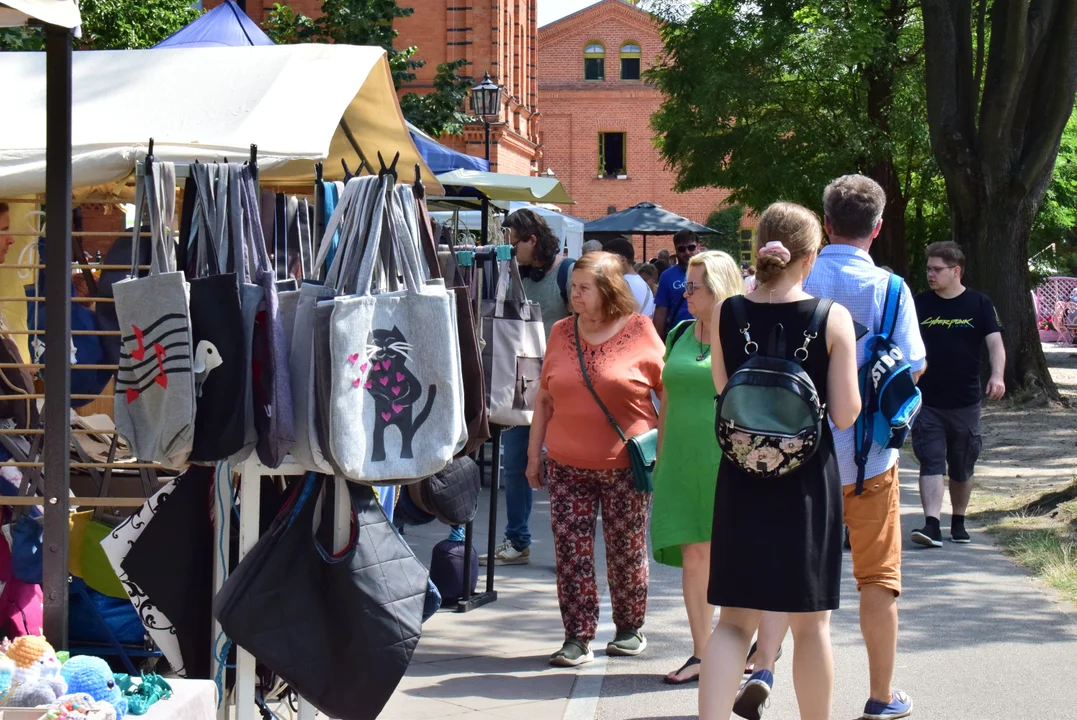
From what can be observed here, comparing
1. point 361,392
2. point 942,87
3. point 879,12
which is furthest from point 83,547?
point 879,12

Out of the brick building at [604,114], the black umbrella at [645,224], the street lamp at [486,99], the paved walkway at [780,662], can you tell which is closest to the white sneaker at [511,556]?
the paved walkway at [780,662]

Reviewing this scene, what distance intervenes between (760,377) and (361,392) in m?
1.26

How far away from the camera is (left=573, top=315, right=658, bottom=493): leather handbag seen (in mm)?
5590

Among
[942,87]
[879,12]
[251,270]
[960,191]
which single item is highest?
[879,12]

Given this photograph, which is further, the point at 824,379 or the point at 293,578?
the point at 824,379

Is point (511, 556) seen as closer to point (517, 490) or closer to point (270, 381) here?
point (517, 490)

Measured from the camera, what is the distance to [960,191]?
16.9 metres

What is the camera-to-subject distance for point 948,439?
8.48 metres

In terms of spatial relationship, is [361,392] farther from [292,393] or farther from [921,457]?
[921,457]

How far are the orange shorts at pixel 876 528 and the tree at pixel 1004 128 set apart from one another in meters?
12.8

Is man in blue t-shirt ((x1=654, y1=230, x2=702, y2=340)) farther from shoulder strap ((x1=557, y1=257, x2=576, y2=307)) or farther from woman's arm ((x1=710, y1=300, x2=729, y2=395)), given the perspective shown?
woman's arm ((x1=710, y1=300, x2=729, y2=395))

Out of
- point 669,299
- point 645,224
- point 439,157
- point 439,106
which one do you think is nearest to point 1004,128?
point 669,299

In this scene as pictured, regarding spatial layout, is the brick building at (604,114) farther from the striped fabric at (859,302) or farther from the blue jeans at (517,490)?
the striped fabric at (859,302)

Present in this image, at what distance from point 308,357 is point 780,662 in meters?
3.25
